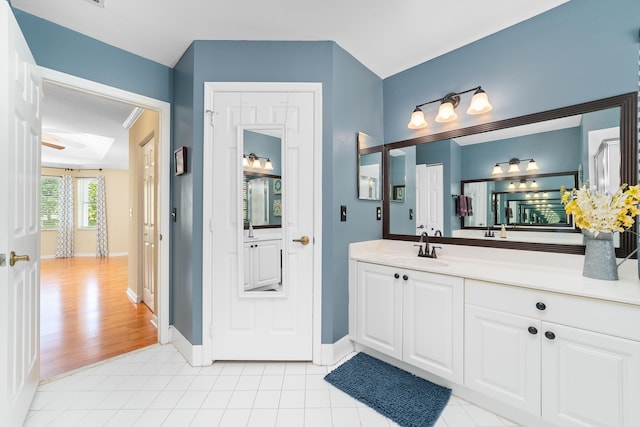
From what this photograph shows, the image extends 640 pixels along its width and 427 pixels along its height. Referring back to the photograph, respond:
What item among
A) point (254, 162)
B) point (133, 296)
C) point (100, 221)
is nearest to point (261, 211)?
point (254, 162)

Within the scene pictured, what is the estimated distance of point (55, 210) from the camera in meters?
6.75

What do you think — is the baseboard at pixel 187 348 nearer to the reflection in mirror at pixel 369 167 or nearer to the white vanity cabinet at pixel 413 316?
the white vanity cabinet at pixel 413 316

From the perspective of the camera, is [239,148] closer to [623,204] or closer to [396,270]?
[396,270]

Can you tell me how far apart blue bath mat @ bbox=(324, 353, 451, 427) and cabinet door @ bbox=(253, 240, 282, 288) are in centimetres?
81

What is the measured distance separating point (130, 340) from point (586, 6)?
168 inches

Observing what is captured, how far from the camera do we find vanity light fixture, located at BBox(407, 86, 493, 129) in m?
1.92

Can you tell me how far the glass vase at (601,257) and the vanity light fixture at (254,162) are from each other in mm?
2030

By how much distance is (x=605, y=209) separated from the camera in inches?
53.9

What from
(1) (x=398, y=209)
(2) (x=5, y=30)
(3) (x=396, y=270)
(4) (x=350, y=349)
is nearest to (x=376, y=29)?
(1) (x=398, y=209)

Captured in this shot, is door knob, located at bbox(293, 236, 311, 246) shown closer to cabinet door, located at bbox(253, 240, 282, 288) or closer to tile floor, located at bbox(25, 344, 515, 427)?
cabinet door, located at bbox(253, 240, 282, 288)

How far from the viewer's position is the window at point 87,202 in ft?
23.1

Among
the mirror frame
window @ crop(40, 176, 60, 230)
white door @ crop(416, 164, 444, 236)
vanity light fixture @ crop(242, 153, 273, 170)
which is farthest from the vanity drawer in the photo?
window @ crop(40, 176, 60, 230)

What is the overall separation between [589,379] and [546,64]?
6.08ft

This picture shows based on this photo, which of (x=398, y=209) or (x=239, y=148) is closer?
(x=239, y=148)
